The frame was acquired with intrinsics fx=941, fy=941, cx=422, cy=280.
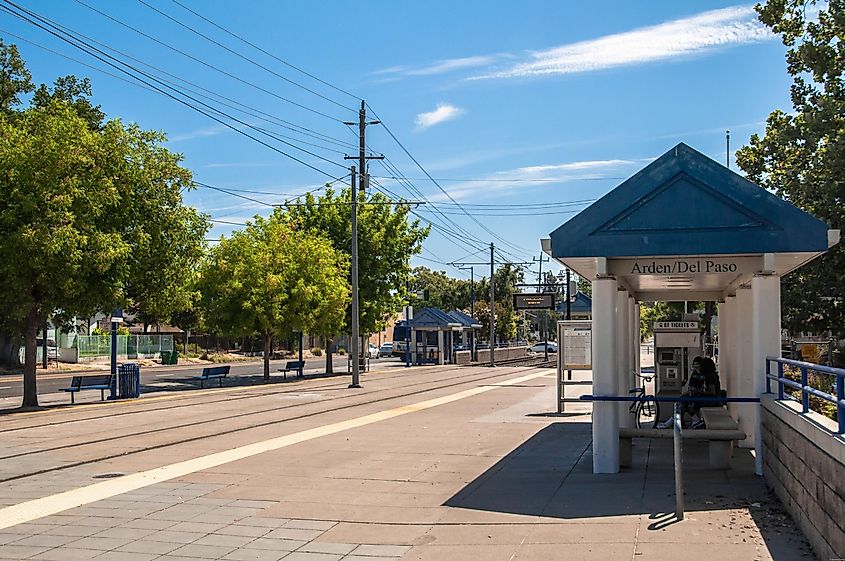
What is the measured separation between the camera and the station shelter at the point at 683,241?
457 inches

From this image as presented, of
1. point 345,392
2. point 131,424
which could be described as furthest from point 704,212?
point 345,392

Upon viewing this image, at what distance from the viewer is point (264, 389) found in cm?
3284

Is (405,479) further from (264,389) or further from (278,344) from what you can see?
(278,344)

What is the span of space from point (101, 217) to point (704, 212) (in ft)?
55.7

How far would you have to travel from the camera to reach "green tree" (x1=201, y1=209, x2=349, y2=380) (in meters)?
38.0

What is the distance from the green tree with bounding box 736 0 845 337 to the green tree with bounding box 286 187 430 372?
20644 mm

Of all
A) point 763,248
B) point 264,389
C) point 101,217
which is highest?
point 101,217

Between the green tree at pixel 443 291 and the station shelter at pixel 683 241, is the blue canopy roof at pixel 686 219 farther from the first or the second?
the green tree at pixel 443 291

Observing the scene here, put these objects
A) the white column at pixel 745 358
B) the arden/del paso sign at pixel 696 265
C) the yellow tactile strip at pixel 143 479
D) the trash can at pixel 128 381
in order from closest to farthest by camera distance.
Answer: the yellow tactile strip at pixel 143 479
the arden/del paso sign at pixel 696 265
the white column at pixel 745 358
the trash can at pixel 128 381

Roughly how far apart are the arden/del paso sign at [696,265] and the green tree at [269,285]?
26.5 m

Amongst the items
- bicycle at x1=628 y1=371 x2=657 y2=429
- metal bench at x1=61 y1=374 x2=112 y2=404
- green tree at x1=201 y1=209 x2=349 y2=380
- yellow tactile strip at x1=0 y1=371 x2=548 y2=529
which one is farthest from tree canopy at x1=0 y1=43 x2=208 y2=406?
bicycle at x1=628 y1=371 x2=657 y2=429

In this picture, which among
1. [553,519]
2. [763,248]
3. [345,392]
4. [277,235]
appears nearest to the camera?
[553,519]

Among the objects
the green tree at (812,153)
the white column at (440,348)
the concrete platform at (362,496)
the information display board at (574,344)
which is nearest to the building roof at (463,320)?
the white column at (440,348)

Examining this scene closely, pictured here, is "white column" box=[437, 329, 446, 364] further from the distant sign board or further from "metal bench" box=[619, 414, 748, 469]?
"metal bench" box=[619, 414, 748, 469]
